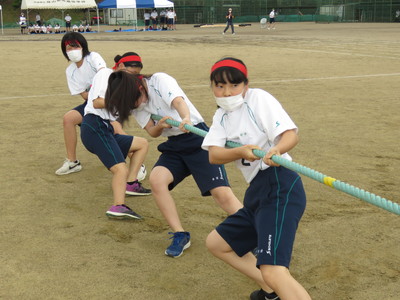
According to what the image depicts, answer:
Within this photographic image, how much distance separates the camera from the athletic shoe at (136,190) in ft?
17.2

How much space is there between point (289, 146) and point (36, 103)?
8246 mm

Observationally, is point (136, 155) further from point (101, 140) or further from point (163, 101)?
point (163, 101)

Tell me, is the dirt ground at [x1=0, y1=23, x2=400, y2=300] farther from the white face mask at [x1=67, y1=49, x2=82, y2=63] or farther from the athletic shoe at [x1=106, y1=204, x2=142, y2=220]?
the white face mask at [x1=67, y1=49, x2=82, y2=63]

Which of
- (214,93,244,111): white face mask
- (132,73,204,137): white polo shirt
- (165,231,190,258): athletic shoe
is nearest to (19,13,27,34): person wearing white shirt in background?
(132,73,204,137): white polo shirt

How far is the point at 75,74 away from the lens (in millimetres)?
5969

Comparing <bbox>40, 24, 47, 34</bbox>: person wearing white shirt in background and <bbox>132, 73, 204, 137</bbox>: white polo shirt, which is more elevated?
<bbox>40, 24, 47, 34</bbox>: person wearing white shirt in background

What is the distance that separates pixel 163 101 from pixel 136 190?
1359mm

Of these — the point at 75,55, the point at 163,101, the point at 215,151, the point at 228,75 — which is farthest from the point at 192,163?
the point at 75,55

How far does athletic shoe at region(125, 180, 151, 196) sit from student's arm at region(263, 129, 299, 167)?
8.60ft

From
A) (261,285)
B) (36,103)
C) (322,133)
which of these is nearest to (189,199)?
(261,285)

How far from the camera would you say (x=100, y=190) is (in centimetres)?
545

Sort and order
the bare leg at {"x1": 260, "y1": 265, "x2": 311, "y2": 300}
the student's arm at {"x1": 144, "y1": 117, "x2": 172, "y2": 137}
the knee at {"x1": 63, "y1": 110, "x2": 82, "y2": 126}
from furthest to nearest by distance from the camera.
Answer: the knee at {"x1": 63, "y1": 110, "x2": 82, "y2": 126}, the student's arm at {"x1": 144, "y1": 117, "x2": 172, "y2": 137}, the bare leg at {"x1": 260, "y1": 265, "x2": 311, "y2": 300}

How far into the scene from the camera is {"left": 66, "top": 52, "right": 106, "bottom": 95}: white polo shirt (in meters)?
5.78

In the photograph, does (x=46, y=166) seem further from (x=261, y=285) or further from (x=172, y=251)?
(x=261, y=285)
